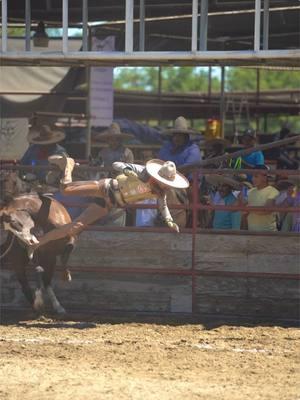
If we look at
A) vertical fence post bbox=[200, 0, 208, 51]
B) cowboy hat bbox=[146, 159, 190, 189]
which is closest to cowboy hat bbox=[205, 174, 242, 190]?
cowboy hat bbox=[146, 159, 190, 189]

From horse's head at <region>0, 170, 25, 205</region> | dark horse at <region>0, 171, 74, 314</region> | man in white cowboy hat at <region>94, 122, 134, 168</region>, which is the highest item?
man in white cowboy hat at <region>94, 122, 134, 168</region>

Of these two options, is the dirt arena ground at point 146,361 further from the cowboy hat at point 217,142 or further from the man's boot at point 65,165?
the cowboy hat at point 217,142

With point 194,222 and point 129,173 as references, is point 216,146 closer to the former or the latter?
point 194,222

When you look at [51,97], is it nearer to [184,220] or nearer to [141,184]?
[184,220]

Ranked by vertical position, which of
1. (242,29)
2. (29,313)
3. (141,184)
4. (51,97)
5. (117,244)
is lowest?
(29,313)

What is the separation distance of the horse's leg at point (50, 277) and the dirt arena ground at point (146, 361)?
0.28 meters

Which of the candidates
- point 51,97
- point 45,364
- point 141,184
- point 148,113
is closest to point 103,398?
point 45,364

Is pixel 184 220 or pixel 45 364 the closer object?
pixel 45 364

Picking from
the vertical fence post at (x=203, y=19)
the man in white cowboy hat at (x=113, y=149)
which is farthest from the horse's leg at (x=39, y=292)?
the vertical fence post at (x=203, y=19)

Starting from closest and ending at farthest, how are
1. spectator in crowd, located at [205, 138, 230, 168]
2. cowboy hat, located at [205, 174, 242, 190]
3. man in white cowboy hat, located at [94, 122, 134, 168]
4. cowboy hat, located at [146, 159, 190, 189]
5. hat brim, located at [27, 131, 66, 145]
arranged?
cowboy hat, located at [146, 159, 190, 189], cowboy hat, located at [205, 174, 242, 190], man in white cowboy hat, located at [94, 122, 134, 168], hat brim, located at [27, 131, 66, 145], spectator in crowd, located at [205, 138, 230, 168]

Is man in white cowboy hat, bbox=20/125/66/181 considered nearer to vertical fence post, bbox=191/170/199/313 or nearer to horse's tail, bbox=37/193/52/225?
horse's tail, bbox=37/193/52/225

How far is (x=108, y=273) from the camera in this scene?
9.38 metres

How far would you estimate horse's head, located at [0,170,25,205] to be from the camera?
9.28 m

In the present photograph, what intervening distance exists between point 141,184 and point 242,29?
15.6 feet
